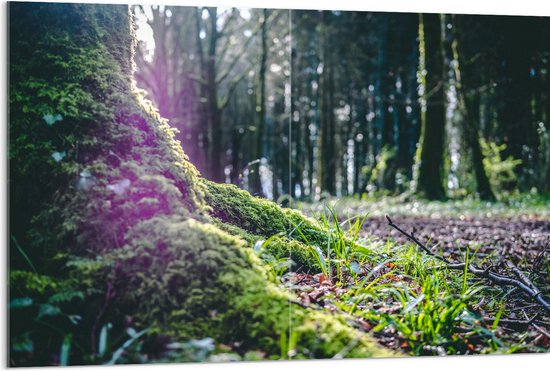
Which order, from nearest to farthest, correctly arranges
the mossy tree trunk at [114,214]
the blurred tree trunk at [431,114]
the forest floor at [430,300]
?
the mossy tree trunk at [114,214] < the forest floor at [430,300] < the blurred tree trunk at [431,114]

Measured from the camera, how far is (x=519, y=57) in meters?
5.27

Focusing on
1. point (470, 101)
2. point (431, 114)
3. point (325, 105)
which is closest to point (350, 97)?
point (325, 105)

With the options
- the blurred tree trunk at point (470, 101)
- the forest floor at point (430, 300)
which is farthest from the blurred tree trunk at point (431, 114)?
the forest floor at point (430, 300)

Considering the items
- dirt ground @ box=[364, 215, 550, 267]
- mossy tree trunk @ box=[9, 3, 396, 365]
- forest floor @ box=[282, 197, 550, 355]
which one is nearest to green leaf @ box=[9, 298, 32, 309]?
mossy tree trunk @ box=[9, 3, 396, 365]

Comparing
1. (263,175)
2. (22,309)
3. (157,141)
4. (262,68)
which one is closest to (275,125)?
(262,68)

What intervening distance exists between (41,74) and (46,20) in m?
0.27

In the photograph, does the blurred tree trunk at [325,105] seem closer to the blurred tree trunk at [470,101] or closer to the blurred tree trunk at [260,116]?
the blurred tree trunk at [470,101]

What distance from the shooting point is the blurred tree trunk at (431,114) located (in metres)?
7.32

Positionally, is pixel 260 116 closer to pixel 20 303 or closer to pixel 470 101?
pixel 20 303

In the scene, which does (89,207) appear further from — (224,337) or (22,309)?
(224,337)

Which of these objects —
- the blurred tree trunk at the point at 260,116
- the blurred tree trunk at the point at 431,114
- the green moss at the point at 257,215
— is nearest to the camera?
the green moss at the point at 257,215

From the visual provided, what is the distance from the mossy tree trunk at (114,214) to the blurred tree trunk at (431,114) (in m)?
5.60

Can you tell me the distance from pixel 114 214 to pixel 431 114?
261 inches

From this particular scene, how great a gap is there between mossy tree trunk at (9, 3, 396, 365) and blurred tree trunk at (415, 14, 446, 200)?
5595 millimetres
